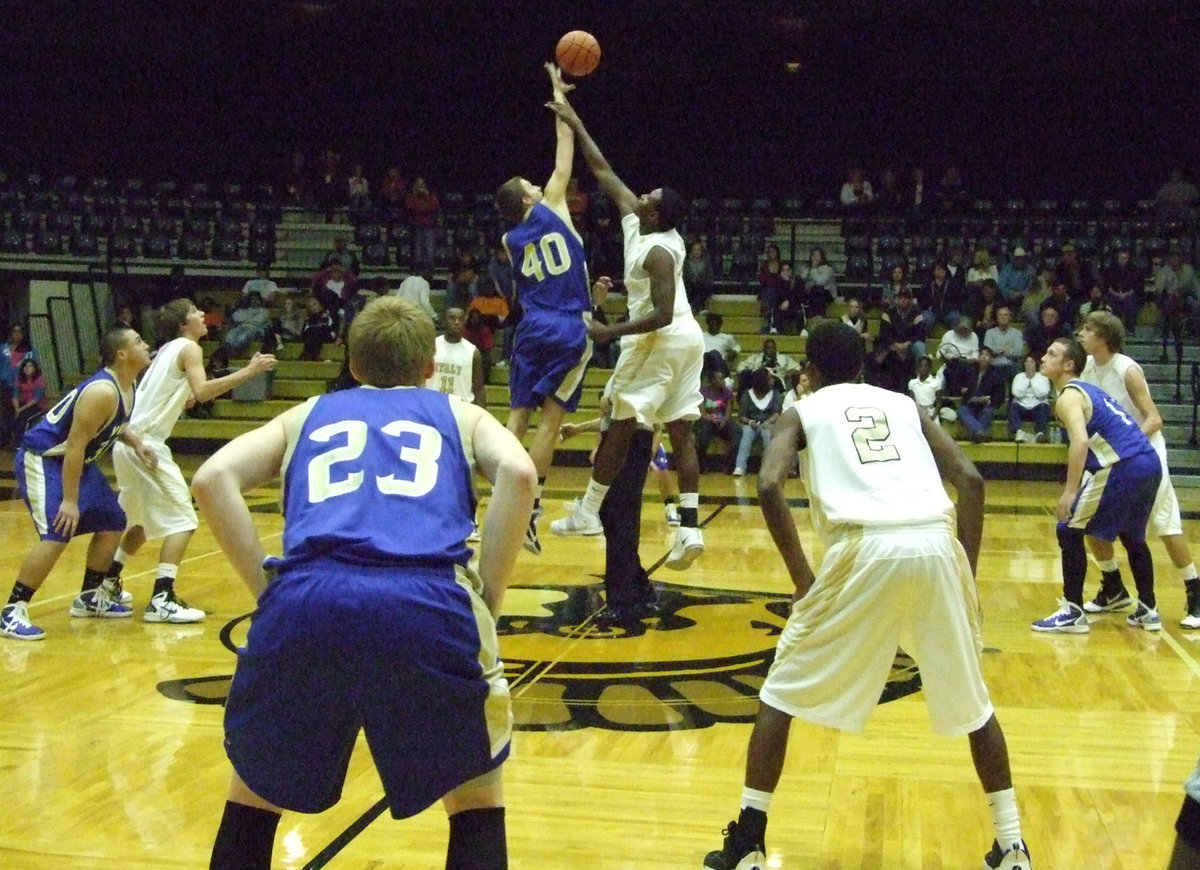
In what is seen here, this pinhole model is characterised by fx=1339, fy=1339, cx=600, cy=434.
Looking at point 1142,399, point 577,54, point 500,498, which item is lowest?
point 1142,399

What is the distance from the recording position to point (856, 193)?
19312 millimetres

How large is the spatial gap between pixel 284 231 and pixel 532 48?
193 inches

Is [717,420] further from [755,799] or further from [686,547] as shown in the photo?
[755,799]

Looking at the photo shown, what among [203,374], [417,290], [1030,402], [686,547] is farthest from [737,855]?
[417,290]

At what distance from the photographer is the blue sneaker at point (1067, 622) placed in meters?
6.58

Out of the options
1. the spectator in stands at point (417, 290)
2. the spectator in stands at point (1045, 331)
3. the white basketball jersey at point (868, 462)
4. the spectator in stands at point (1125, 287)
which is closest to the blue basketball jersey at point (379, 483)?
the white basketball jersey at point (868, 462)

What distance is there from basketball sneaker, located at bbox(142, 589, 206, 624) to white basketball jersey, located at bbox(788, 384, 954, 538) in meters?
→ 4.07

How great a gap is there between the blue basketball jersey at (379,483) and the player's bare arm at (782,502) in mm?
943

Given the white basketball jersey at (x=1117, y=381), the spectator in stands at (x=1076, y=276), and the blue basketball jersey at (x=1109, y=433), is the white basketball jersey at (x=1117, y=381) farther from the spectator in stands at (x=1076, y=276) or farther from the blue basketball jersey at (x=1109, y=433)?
the spectator in stands at (x=1076, y=276)

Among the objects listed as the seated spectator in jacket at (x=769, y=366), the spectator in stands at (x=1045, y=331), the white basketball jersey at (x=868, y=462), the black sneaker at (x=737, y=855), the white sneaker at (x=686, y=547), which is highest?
the white basketball jersey at (x=868, y=462)

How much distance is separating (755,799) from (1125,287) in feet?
48.8

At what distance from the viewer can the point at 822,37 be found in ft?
67.4

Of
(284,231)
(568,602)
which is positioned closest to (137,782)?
(568,602)

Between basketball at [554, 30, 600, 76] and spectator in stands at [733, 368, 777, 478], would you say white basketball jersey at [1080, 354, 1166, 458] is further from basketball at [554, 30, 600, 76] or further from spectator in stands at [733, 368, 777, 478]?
spectator in stands at [733, 368, 777, 478]
